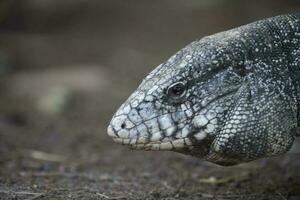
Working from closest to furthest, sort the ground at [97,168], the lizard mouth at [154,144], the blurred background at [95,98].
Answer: the lizard mouth at [154,144] < the ground at [97,168] < the blurred background at [95,98]

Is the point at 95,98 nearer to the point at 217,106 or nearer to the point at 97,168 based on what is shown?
the point at 97,168

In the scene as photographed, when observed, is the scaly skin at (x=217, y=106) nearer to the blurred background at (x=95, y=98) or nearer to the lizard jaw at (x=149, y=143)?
the lizard jaw at (x=149, y=143)

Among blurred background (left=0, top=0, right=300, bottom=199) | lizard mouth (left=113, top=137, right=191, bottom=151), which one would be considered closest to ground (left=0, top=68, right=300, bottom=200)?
blurred background (left=0, top=0, right=300, bottom=199)

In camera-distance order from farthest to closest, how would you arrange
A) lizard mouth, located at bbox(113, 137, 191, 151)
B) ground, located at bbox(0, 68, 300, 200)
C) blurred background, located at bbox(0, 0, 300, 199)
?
blurred background, located at bbox(0, 0, 300, 199)
ground, located at bbox(0, 68, 300, 200)
lizard mouth, located at bbox(113, 137, 191, 151)

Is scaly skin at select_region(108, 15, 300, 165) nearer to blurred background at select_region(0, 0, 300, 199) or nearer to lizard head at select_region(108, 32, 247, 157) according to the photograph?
lizard head at select_region(108, 32, 247, 157)

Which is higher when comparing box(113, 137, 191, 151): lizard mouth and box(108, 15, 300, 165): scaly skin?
box(108, 15, 300, 165): scaly skin

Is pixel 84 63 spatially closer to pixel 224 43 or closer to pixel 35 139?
pixel 35 139

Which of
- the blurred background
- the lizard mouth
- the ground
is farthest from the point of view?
the blurred background

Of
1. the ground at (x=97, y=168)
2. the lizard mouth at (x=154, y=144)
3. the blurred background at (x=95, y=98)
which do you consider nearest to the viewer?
the lizard mouth at (x=154, y=144)

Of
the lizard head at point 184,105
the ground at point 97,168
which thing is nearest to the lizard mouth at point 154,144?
the lizard head at point 184,105
